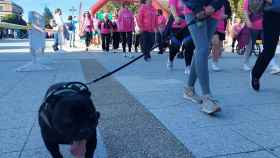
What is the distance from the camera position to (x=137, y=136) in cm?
368

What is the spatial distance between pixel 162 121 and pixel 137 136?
59 centimetres

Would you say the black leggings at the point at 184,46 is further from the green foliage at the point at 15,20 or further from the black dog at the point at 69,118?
the green foliage at the point at 15,20

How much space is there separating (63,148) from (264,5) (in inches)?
138

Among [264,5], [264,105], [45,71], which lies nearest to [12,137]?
[264,105]

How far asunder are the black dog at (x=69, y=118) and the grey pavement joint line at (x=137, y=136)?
2.37 feet

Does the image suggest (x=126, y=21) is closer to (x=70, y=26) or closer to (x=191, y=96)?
(x=70, y=26)

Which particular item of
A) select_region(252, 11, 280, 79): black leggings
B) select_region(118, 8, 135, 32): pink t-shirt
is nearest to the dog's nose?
select_region(252, 11, 280, 79): black leggings

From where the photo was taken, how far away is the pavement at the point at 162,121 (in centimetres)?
335

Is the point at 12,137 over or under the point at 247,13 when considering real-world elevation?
under

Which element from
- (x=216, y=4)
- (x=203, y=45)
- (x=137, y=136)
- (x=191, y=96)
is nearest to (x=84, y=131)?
(x=137, y=136)

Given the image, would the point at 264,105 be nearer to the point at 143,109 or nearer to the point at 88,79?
the point at 143,109

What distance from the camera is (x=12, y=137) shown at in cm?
380

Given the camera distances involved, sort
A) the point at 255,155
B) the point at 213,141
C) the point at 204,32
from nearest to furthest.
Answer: the point at 255,155
the point at 213,141
the point at 204,32

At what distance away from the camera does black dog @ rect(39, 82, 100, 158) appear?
231 centimetres
